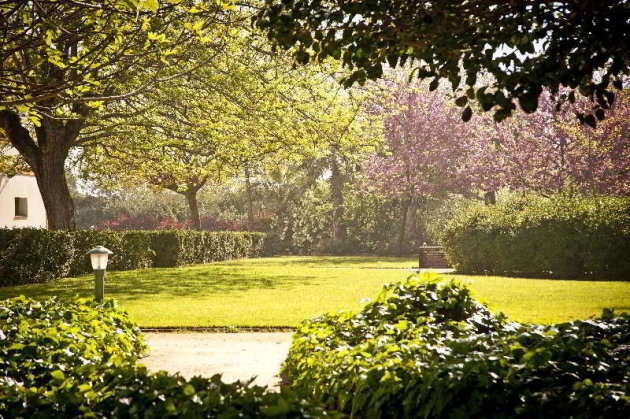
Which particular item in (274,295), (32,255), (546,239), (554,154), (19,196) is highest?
(554,154)

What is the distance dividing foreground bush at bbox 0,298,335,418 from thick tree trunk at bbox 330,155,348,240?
1547 inches

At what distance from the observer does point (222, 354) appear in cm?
877

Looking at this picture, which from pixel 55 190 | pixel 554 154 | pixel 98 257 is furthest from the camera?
pixel 554 154

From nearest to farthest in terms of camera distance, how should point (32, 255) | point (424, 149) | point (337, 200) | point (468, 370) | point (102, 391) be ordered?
point (102, 391) → point (468, 370) → point (32, 255) → point (424, 149) → point (337, 200)

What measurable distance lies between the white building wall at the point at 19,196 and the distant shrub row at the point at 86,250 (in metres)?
9.11

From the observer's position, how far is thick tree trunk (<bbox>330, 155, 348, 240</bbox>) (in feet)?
150

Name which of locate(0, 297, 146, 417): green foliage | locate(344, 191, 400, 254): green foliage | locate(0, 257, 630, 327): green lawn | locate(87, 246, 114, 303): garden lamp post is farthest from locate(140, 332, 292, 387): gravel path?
locate(344, 191, 400, 254): green foliage

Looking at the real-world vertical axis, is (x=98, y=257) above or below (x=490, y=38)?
below

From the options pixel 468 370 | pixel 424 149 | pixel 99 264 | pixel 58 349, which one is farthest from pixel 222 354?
pixel 424 149

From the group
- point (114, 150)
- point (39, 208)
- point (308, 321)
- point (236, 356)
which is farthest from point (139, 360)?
point (39, 208)

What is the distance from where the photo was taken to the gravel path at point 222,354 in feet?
25.1

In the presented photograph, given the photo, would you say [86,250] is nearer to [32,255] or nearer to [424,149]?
[32,255]

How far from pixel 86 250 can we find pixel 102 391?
18.8m

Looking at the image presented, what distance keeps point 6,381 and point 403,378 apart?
292cm
